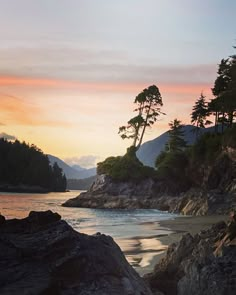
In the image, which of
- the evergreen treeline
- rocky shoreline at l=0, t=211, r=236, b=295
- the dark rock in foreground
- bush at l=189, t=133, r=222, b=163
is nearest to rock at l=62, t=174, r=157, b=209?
bush at l=189, t=133, r=222, b=163

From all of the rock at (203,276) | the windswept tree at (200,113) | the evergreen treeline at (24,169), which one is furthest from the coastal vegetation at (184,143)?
the evergreen treeline at (24,169)

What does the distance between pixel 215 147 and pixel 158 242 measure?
3725 centimetres

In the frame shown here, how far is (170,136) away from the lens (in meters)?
79.6

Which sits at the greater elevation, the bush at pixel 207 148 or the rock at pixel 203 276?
the bush at pixel 207 148

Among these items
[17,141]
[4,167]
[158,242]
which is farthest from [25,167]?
[158,242]

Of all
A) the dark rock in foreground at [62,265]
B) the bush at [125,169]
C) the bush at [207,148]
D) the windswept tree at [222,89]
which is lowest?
the dark rock in foreground at [62,265]

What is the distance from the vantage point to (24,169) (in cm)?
17012

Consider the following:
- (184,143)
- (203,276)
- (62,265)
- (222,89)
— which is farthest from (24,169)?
(62,265)

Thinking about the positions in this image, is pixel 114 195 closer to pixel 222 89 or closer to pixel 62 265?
pixel 222 89

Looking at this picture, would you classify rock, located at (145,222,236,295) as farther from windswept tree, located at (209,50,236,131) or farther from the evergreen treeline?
the evergreen treeline

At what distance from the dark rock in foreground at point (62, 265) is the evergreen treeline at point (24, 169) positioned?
163346 millimetres

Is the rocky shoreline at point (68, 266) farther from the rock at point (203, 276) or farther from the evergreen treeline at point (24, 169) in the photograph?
the evergreen treeline at point (24, 169)

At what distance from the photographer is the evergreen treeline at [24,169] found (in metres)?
167

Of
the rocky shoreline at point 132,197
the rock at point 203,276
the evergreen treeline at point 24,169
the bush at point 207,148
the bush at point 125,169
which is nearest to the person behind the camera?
the rock at point 203,276
